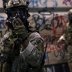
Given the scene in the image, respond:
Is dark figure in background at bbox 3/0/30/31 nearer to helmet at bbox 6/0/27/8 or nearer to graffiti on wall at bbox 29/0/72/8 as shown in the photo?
helmet at bbox 6/0/27/8

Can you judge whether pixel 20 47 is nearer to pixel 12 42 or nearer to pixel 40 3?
pixel 12 42

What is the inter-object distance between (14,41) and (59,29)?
13.4 ft

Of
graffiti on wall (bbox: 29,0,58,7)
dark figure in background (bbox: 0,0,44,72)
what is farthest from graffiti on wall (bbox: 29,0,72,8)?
dark figure in background (bbox: 0,0,44,72)

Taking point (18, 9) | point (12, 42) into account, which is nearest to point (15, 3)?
point (18, 9)

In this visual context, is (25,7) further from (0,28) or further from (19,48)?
(0,28)

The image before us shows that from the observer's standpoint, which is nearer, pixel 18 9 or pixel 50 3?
pixel 18 9

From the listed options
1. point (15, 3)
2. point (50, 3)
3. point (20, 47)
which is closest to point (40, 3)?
point (50, 3)

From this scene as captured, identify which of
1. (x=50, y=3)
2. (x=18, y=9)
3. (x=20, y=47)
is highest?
(x=18, y=9)

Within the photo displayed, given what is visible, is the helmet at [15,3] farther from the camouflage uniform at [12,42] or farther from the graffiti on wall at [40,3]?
the graffiti on wall at [40,3]

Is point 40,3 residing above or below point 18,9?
below

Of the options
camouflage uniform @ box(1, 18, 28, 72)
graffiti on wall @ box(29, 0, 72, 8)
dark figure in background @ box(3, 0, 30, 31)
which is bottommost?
graffiti on wall @ box(29, 0, 72, 8)

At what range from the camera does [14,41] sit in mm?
3215

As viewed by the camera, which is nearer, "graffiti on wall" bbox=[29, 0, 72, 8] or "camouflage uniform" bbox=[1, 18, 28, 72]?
"camouflage uniform" bbox=[1, 18, 28, 72]

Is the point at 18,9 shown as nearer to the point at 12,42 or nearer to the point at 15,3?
the point at 15,3
